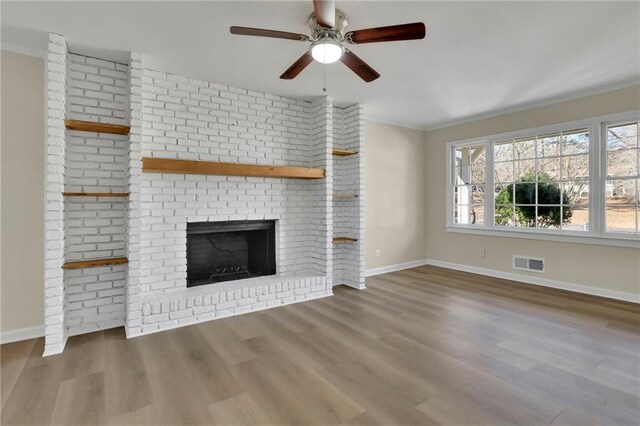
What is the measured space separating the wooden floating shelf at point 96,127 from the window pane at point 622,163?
18.7 ft

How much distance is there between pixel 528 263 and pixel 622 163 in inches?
68.6

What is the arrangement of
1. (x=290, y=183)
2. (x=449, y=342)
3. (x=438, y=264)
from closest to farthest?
(x=449, y=342) < (x=290, y=183) < (x=438, y=264)

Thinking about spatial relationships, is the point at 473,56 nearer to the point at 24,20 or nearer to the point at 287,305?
the point at 287,305

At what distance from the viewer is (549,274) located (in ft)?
15.5

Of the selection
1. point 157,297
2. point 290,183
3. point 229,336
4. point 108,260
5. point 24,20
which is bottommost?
point 229,336

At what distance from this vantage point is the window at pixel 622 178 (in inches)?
159

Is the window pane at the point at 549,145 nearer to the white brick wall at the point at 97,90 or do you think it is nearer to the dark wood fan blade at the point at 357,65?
the dark wood fan blade at the point at 357,65

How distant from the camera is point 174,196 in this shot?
3.71 metres

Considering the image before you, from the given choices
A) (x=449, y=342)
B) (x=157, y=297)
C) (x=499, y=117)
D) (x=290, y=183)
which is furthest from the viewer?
(x=499, y=117)

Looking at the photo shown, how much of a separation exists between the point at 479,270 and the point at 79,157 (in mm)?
5771

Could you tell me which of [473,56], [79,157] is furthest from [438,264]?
[79,157]

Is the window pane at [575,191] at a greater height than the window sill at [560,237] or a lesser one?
greater

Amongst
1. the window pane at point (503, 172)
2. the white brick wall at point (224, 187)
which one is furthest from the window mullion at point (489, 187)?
the white brick wall at point (224, 187)

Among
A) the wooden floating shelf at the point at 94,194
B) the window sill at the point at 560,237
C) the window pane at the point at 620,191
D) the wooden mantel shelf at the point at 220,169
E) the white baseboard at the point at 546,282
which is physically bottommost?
the white baseboard at the point at 546,282
